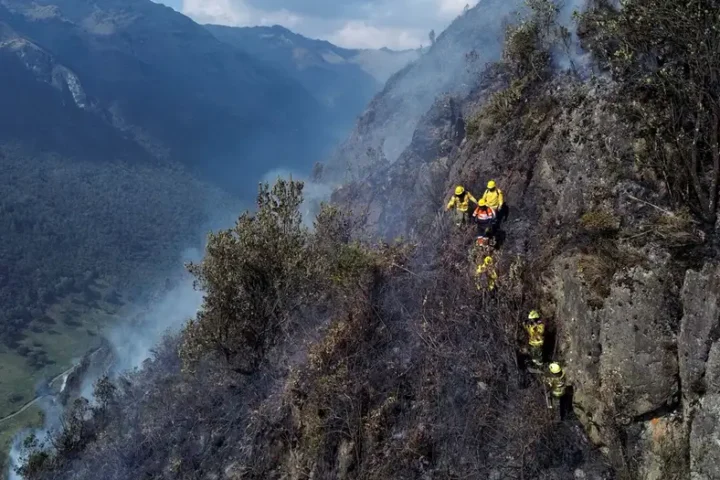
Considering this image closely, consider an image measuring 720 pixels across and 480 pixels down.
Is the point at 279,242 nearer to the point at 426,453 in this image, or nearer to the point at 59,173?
the point at 426,453

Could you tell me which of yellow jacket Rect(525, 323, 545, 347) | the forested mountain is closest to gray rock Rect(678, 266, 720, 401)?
yellow jacket Rect(525, 323, 545, 347)

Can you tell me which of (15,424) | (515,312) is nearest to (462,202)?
(515,312)

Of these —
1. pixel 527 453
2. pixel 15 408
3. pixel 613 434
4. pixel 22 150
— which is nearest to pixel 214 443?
pixel 527 453

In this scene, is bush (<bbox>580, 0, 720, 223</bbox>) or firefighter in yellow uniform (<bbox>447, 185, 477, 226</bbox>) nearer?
bush (<bbox>580, 0, 720, 223</bbox>)

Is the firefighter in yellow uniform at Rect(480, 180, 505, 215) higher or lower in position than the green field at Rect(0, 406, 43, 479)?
lower

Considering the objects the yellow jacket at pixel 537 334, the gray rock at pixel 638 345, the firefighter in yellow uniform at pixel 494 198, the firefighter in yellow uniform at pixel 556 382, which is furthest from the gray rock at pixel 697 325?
the firefighter in yellow uniform at pixel 494 198

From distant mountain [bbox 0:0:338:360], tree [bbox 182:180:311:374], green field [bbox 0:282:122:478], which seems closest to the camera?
tree [bbox 182:180:311:374]

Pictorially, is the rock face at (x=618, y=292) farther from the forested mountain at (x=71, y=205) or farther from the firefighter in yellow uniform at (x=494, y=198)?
the forested mountain at (x=71, y=205)

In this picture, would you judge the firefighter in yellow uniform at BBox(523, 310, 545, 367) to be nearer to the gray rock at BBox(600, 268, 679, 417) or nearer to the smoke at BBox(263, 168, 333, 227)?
the gray rock at BBox(600, 268, 679, 417)
